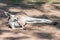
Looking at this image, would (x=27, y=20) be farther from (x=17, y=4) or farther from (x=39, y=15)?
(x=17, y=4)

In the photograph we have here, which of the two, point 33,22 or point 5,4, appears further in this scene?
point 5,4

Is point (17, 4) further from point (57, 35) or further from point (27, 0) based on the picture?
point (57, 35)

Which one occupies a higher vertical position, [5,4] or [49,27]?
[5,4]

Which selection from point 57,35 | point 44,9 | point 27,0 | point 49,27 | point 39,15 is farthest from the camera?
point 27,0

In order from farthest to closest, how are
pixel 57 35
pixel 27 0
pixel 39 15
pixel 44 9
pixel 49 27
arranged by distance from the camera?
pixel 27 0 < pixel 44 9 < pixel 39 15 < pixel 49 27 < pixel 57 35

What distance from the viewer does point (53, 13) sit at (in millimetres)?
4316

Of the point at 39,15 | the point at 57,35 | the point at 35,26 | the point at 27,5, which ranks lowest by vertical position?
the point at 57,35

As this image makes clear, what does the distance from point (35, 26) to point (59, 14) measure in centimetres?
84

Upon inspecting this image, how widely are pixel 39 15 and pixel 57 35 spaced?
3.06 ft

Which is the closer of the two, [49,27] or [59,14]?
[49,27]

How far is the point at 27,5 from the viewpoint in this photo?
4.80 meters

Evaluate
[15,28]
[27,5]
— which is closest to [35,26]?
[15,28]

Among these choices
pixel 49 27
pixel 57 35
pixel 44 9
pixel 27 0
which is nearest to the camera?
pixel 57 35

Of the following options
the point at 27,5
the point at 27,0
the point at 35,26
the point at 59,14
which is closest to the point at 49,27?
the point at 35,26
